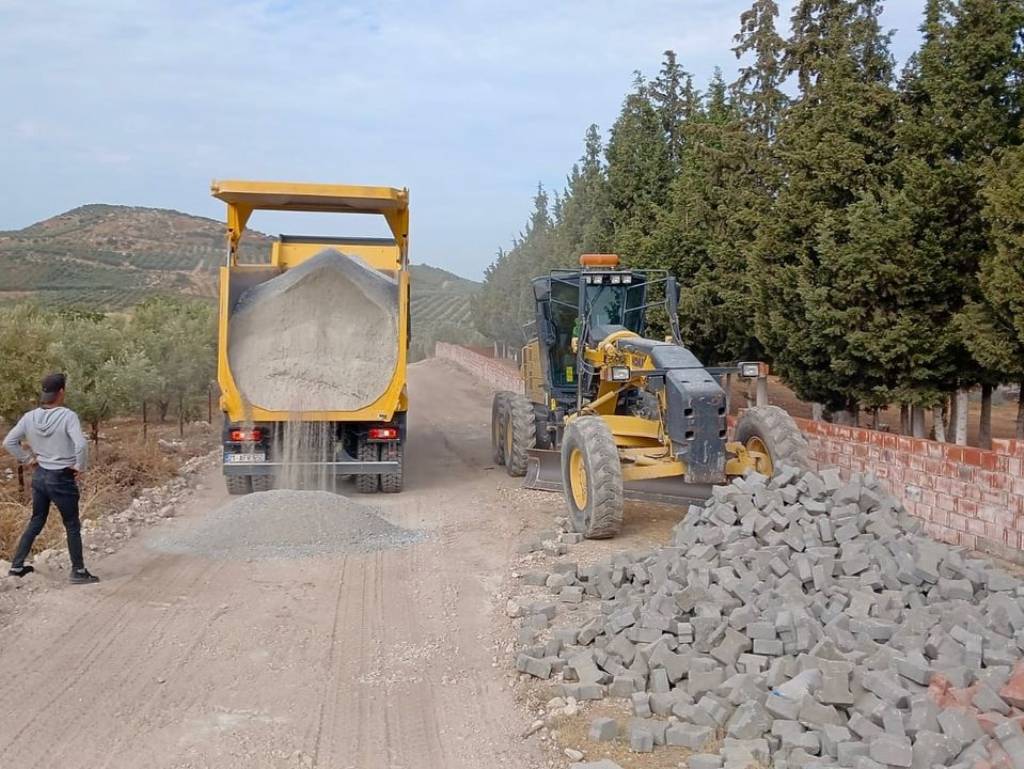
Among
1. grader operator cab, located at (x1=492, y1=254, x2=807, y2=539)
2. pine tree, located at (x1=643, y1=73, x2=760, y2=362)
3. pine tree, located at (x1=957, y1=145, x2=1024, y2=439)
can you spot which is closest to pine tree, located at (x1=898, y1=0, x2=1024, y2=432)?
pine tree, located at (x1=957, y1=145, x2=1024, y2=439)

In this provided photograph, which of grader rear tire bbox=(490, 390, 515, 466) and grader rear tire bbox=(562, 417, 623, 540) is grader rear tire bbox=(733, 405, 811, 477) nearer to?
grader rear tire bbox=(562, 417, 623, 540)

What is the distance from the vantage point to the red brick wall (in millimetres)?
8398

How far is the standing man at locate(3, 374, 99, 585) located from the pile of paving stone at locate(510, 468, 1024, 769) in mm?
3705

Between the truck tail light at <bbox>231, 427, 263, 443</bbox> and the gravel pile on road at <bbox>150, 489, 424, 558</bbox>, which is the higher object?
the truck tail light at <bbox>231, 427, 263, 443</bbox>

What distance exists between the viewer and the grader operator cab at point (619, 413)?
886 cm

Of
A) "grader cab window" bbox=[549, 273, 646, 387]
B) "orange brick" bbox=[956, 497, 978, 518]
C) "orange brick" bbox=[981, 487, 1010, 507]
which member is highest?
"grader cab window" bbox=[549, 273, 646, 387]

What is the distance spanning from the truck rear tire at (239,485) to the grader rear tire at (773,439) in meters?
6.10

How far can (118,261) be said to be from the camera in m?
81.1

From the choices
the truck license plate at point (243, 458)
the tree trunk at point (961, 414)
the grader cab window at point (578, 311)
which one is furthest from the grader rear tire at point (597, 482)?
the tree trunk at point (961, 414)

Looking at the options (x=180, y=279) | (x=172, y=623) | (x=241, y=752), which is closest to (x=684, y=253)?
(x=172, y=623)

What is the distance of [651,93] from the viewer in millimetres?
24625

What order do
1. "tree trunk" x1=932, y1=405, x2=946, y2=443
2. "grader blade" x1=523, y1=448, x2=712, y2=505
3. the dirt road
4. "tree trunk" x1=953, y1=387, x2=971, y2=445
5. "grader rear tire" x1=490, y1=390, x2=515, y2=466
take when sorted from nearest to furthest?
the dirt road, "grader blade" x1=523, y1=448, x2=712, y2=505, "tree trunk" x1=953, y1=387, x2=971, y2=445, "grader rear tire" x1=490, y1=390, x2=515, y2=466, "tree trunk" x1=932, y1=405, x2=946, y2=443

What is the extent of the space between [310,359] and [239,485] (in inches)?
77.9

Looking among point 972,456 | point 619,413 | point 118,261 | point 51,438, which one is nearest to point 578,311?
point 619,413
